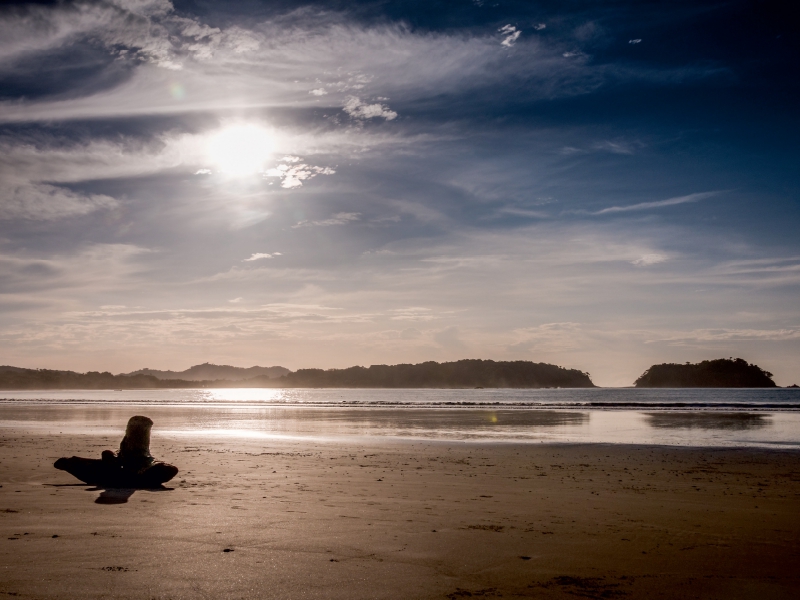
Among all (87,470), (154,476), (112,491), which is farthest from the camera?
(87,470)

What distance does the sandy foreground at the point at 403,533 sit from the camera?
630 cm

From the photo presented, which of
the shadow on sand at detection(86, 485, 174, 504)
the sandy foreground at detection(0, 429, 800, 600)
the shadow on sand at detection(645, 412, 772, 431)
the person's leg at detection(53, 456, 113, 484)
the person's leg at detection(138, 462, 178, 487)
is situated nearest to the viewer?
the sandy foreground at detection(0, 429, 800, 600)

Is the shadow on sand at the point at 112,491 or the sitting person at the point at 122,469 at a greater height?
the sitting person at the point at 122,469

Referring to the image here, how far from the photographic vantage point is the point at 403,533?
8.62 metres

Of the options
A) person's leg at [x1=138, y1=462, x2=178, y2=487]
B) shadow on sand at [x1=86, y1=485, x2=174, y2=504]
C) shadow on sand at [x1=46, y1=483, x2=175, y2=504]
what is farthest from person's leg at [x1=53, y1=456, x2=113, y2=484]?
person's leg at [x1=138, y1=462, x2=178, y2=487]

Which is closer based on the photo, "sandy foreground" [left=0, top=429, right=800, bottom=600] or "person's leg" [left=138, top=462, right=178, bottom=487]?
"sandy foreground" [left=0, top=429, right=800, bottom=600]

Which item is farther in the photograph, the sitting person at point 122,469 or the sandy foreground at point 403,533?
the sitting person at point 122,469

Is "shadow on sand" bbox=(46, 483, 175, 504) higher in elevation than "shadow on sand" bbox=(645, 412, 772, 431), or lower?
higher

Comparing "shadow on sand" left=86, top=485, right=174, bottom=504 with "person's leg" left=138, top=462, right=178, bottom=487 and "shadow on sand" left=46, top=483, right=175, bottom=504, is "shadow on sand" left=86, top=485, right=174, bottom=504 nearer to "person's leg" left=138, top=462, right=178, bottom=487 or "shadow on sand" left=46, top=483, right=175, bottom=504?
"shadow on sand" left=46, top=483, right=175, bottom=504

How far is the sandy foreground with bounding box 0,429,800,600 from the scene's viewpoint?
6305 mm

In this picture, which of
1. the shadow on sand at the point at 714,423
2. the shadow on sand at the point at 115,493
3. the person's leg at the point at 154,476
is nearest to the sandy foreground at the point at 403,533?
the shadow on sand at the point at 115,493

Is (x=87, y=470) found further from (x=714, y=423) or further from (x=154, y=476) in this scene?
(x=714, y=423)

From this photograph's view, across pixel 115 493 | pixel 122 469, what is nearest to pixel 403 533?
pixel 115 493

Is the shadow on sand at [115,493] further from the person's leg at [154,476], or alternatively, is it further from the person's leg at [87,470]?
the person's leg at [87,470]
